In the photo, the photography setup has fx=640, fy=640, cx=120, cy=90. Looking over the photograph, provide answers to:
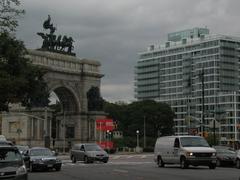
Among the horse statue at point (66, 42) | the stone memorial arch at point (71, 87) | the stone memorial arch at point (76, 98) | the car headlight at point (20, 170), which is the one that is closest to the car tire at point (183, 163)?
the car headlight at point (20, 170)

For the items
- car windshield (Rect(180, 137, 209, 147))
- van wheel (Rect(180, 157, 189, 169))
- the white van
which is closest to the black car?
the white van

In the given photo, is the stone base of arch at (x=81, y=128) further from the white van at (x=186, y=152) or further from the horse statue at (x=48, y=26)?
the white van at (x=186, y=152)

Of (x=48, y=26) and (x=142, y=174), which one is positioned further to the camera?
(x=48, y=26)

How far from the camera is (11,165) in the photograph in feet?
61.1

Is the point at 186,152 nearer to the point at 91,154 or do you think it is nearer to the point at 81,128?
the point at 91,154

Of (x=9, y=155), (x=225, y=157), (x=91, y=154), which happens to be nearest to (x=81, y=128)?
(x=91, y=154)

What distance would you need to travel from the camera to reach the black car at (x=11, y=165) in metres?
18.3

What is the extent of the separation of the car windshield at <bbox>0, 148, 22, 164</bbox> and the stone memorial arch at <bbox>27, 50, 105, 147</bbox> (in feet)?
309

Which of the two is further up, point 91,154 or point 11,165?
point 11,165

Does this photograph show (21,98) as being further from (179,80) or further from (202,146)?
(179,80)

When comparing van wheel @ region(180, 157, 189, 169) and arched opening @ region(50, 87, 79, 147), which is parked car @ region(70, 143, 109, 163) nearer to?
van wheel @ region(180, 157, 189, 169)

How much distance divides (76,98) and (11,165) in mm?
99433

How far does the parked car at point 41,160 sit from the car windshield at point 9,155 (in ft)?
58.7

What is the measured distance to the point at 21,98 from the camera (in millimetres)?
33938
